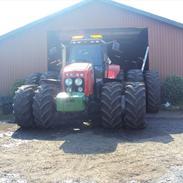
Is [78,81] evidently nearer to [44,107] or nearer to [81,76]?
[81,76]

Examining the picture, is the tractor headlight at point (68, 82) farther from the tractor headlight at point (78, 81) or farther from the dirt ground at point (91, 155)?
the dirt ground at point (91, 155)

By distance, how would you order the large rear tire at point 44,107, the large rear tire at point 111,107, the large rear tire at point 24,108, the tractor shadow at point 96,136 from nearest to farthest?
the tractor shadow at point 96,136 < the large rear tire at point 111,107 < the large rear tire at point 44,107 < the large rear tire at point 24,108

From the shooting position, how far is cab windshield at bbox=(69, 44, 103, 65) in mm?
12594

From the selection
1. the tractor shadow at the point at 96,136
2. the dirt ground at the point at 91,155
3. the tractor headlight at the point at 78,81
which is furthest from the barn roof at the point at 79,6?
the tractor headlight at the point at 78,81

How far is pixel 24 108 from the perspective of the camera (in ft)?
36.9

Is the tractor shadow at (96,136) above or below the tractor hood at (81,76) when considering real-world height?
below

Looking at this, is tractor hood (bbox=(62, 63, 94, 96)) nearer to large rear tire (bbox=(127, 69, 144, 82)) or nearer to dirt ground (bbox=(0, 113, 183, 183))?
dirt ground (bbox=(0, 113, 183, 183))

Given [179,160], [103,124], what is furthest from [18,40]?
[179,160]

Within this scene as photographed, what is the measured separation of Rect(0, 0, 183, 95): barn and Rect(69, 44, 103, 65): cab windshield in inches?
178

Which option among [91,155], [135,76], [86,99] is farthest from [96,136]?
[135,76]

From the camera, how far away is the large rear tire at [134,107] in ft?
35.1

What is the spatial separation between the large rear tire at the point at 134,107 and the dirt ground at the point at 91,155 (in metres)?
0.28

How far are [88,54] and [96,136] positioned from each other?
3116mm

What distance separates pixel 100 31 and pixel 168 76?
3.45 m
